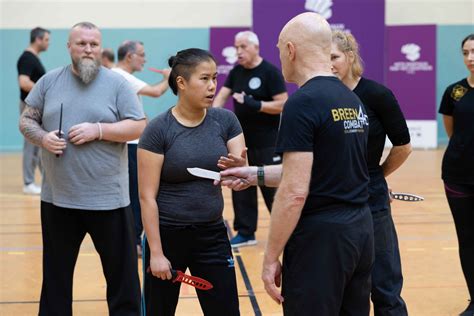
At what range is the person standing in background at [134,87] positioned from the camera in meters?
6.46

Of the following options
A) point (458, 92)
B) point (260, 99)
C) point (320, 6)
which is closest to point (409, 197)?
point (458, 92)

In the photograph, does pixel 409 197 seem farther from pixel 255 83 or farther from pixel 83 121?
pixel 255 83

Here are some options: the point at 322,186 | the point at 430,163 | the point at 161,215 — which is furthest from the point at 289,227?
the point at 430,163

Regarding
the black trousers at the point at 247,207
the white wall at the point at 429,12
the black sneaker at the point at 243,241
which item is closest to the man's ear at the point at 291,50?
the black trousers at the point at 247,207

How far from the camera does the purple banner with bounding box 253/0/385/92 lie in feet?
Answer: 47.6

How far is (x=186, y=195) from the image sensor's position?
353 cm

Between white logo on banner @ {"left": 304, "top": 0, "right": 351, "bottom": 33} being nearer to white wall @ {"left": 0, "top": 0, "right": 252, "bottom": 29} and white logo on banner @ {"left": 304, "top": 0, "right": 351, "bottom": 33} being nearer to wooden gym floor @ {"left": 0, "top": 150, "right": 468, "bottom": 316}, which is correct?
white wall @ {"left": 0, "top": 0, "right": 252, "bottom": 29}

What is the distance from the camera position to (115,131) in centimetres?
411

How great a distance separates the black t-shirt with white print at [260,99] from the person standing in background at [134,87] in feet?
2.64

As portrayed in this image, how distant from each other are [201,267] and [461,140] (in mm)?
2221

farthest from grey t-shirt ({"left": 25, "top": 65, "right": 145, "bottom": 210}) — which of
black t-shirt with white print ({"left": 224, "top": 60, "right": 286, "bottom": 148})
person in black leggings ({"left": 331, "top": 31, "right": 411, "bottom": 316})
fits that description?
black t-shirt with white print ({"left": 224, "top": 60, "right": 286, "bottom": 148})

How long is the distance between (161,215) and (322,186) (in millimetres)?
1034

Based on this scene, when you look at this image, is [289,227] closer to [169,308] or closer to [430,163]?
[169,308]

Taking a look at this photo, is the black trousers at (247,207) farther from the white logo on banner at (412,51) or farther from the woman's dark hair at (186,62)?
the white logo on banner at (412,51)
